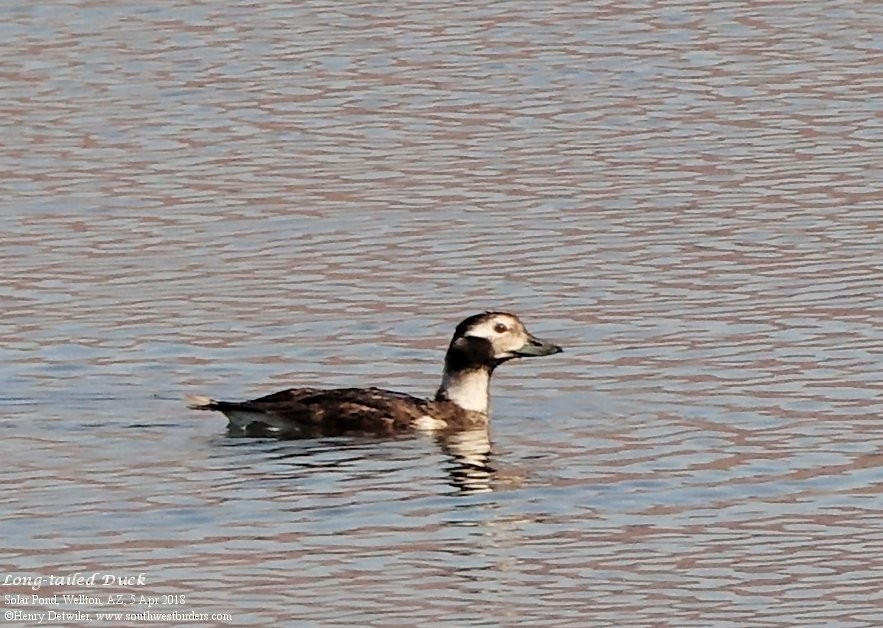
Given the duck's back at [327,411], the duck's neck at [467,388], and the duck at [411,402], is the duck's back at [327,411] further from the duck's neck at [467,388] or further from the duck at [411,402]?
the duck's neck at [467,388]

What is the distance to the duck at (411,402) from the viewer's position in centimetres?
1847


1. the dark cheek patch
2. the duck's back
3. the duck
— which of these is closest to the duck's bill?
the duck

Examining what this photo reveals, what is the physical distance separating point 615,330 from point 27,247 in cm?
568

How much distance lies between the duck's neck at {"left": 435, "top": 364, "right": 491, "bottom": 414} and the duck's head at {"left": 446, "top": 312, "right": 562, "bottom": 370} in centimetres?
6

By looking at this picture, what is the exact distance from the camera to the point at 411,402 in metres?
18.9

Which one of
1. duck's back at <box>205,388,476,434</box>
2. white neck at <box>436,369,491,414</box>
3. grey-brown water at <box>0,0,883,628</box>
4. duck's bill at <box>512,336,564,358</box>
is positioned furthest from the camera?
duck's bill at <box>512,336,564,358</box>

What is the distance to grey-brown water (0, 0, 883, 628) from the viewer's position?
15.0m

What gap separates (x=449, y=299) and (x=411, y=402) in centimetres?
339

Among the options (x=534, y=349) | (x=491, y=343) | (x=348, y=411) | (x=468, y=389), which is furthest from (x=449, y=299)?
(x=348, y=411)

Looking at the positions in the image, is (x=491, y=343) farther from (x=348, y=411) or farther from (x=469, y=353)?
(x=348, y=411)

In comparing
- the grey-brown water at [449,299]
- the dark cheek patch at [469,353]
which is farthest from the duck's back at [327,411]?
the dark cheek patch at [469,353]

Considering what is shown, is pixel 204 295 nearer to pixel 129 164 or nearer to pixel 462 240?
pixel 462 240

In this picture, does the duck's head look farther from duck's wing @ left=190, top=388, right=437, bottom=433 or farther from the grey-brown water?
duck's wing @ left=190, top=388, right=437, bottom=433

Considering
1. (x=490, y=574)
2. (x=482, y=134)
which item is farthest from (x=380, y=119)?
(x=490, y=574)
